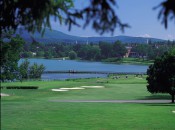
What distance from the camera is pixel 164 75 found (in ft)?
128

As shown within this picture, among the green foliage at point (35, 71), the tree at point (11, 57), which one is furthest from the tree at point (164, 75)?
the green foliage at point (35, 71)

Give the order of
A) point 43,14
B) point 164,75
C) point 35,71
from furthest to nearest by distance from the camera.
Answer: point 35,71 < point 164,75 < point 43,14

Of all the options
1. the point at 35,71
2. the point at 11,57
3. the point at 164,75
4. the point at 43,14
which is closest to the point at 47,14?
the point at 43,14

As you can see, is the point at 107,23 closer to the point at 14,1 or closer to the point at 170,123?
the point at 14,1

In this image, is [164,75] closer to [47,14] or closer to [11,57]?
[11,57]

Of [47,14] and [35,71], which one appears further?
[35,71]

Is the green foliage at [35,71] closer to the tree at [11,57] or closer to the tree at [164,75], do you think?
the tree at [11,57]

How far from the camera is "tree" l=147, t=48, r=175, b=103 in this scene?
3834 cm

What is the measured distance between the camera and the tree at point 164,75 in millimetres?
38344

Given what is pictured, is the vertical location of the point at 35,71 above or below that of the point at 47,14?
below

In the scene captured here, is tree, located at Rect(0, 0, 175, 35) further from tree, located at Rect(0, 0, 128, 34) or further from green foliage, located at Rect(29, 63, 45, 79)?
green foliage, located at Rect(29, 63, 45, 79)

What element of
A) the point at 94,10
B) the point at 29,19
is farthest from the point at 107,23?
the point at 29,19

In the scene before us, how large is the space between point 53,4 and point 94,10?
2.69ft

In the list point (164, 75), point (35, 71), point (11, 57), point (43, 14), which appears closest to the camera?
point (43, 14)
